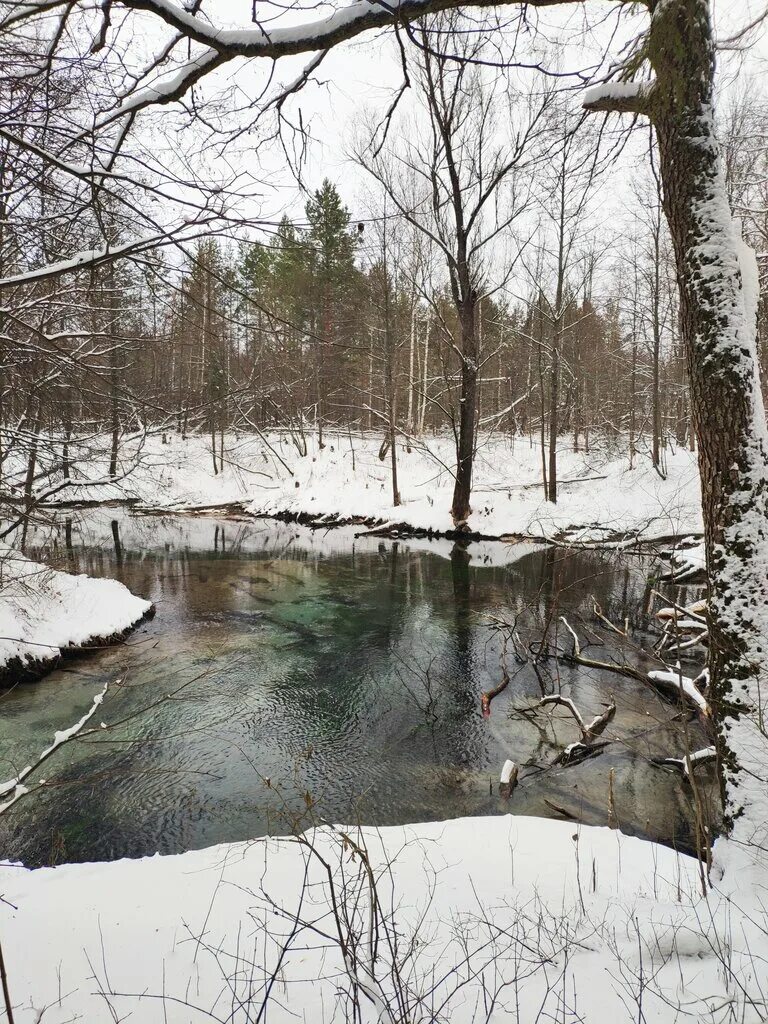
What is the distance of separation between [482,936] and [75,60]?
4.47 metres

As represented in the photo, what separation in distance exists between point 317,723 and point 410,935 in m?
3.95

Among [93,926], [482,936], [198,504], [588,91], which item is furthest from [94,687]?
[198,504]

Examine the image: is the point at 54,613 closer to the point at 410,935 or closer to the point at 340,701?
the point at 340,701

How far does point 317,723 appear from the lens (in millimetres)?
6645

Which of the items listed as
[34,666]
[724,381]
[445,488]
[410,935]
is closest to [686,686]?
[724,381]

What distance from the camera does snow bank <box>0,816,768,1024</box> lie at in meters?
2.15

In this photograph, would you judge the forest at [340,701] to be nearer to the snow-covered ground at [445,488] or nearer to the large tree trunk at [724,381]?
the large tree trunk at [724,381]

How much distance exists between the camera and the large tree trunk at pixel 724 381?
299 cm

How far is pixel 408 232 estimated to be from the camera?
22297 millimetres

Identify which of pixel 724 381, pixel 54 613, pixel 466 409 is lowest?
pixel 54 613

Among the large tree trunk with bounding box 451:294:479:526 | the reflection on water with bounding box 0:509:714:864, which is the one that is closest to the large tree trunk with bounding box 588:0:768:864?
the reflection on water with bounding box 0:509:714:864

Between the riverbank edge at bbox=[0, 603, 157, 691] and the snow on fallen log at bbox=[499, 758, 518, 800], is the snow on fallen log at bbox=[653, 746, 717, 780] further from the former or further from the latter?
the riverbank edge at bbox=[0, 603, 157, 691]

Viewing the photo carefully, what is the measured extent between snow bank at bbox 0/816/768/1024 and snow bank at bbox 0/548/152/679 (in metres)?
4.45

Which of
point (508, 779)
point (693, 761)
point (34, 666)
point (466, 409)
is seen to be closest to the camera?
point (693, 761)
